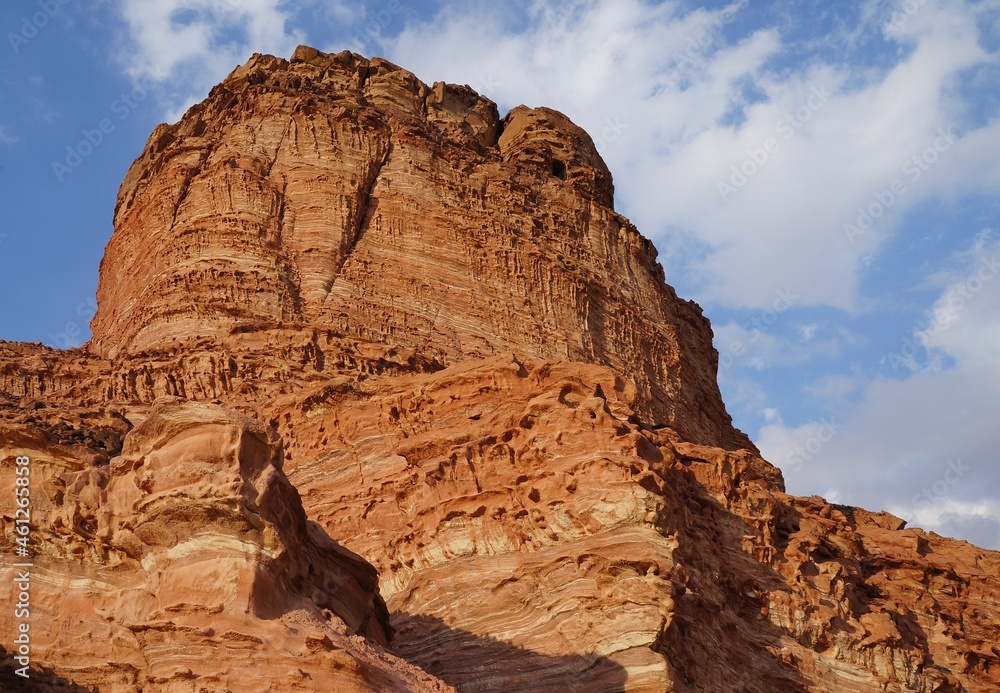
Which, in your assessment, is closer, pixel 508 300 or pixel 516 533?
pixel 516 533

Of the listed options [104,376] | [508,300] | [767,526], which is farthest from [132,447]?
[508,300]

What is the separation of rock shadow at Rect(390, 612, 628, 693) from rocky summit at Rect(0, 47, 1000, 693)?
0.19 ft

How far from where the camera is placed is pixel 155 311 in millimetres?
35875

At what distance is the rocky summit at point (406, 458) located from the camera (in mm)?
14312

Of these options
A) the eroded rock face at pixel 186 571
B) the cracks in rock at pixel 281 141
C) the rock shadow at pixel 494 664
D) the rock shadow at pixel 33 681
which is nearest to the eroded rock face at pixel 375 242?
the cracks in rock at pixel 281 141

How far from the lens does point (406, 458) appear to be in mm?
25484

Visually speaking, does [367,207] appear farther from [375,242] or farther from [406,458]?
[406,458]

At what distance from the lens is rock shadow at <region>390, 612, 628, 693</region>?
19906 mm

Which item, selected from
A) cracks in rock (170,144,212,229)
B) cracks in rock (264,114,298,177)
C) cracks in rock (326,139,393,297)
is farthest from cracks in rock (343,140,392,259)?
cracks in rock (170,144,212,229)

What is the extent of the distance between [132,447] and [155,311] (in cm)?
2121

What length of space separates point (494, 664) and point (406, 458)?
588 centimetres

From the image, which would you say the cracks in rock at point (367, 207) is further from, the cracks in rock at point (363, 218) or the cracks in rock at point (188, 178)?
the cracks in rock at point (188, 178)

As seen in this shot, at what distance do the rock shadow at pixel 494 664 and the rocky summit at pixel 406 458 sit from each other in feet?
0.19

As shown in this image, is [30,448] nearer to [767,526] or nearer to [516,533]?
[516,533]
